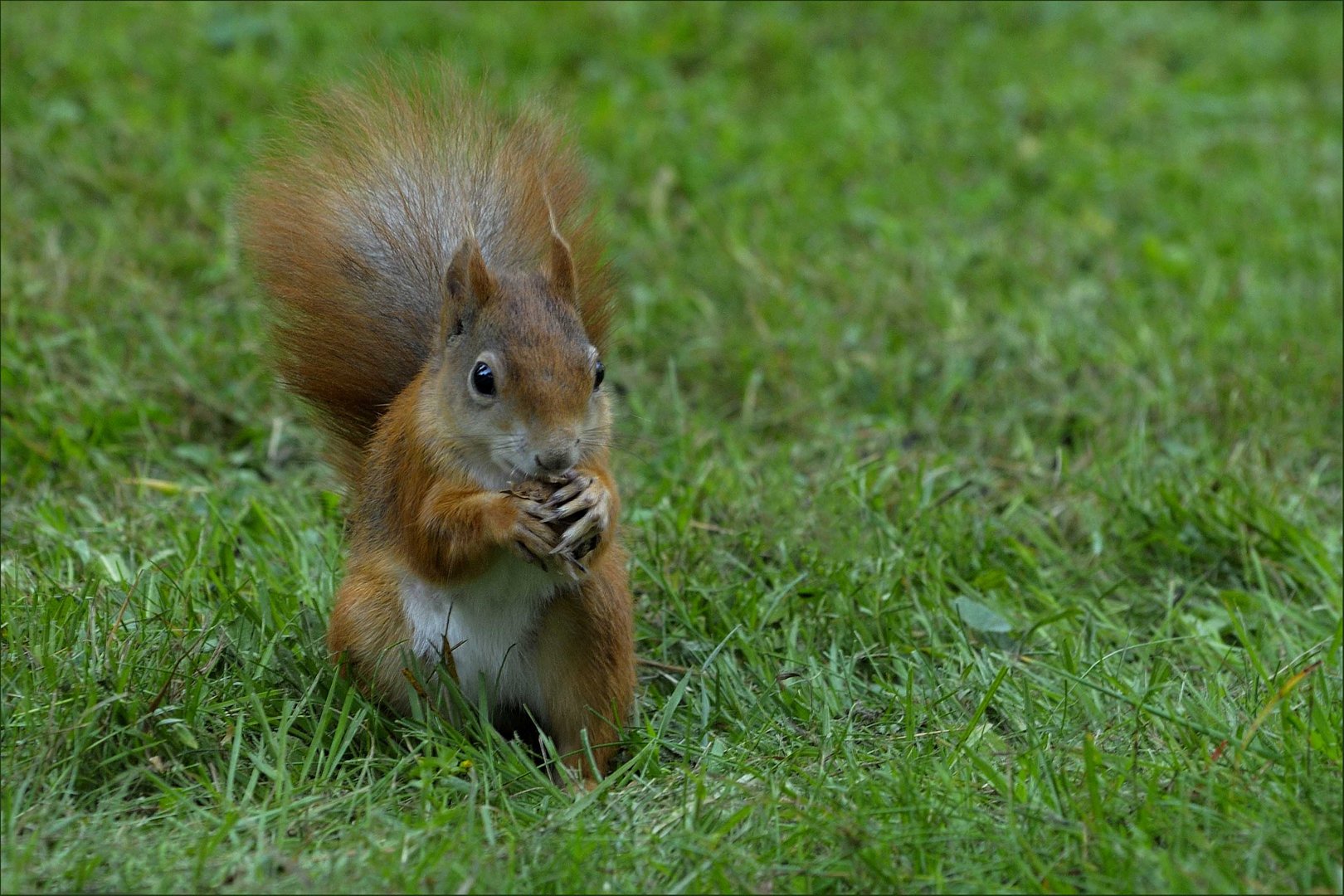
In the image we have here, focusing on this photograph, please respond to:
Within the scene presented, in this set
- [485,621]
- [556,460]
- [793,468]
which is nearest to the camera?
[556,460]

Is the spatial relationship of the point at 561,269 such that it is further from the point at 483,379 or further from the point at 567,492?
the point at 567,492

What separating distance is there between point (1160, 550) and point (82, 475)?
85.8 inches

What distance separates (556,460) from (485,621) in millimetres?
344

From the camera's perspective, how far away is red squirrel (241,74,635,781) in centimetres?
220

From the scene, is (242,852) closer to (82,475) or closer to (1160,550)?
(82,475)

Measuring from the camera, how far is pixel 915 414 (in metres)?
3.84

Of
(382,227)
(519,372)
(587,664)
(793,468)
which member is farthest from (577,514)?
(793,468)

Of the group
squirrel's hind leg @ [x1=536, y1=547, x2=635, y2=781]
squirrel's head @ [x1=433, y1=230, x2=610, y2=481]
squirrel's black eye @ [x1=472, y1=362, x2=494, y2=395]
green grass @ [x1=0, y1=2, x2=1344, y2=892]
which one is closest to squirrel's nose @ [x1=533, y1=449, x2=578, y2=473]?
squirrel's head @ [x1=433, y1=230, x2=610, y2=481]

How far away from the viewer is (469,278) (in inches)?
89.8

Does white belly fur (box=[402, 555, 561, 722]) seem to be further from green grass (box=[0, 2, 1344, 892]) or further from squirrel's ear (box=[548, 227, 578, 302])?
squirrel's ear (box=[548, 227, 578, 302])

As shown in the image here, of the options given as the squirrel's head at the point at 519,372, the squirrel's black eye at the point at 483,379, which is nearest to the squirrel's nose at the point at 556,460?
the squirrel's head at the point at 519,372

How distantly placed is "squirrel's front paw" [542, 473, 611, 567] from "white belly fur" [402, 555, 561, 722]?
15cm

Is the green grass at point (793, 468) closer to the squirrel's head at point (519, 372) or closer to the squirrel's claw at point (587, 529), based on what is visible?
the squirrel's claw at point (587, 529)

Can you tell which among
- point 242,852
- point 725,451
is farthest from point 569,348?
point 725,451
